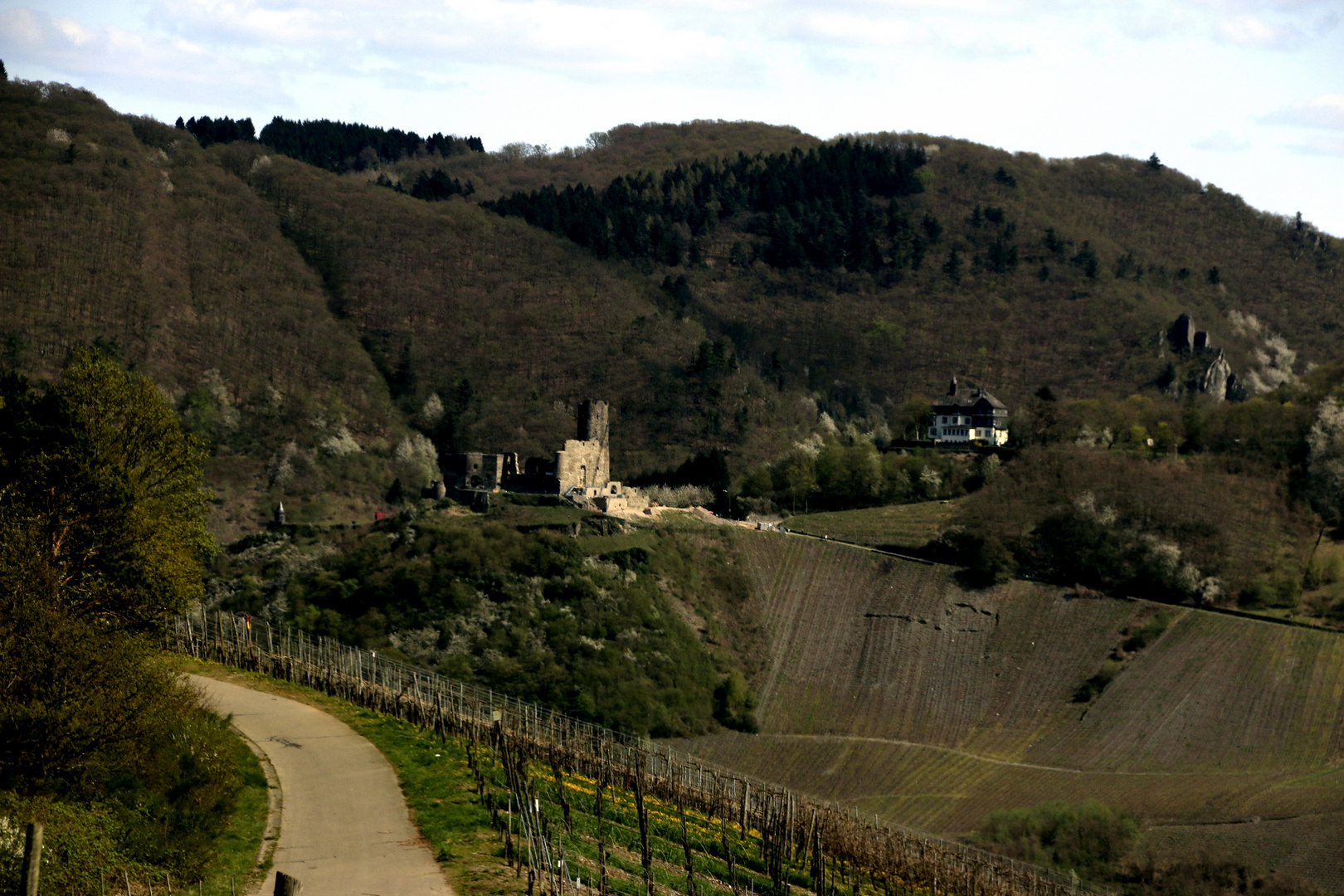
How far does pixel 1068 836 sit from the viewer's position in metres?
50.2

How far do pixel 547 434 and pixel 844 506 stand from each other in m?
33.3

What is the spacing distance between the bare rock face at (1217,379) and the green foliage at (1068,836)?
10432 cm

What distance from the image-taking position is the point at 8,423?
3350 centimetres

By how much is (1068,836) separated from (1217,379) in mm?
111916

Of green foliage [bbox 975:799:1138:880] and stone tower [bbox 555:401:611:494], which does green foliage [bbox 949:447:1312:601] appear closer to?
stone tower [bbox 555:401:611:494]

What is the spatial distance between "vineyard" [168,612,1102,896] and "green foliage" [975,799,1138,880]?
2603 millimetres

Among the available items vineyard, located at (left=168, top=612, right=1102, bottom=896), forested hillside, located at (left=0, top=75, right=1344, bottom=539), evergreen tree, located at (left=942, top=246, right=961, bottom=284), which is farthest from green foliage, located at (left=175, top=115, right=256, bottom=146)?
vineyard, located at (left=168, top=612, right=1102, bottom=896)

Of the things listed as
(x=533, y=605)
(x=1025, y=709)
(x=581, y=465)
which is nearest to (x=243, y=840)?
(x=533, y=605)

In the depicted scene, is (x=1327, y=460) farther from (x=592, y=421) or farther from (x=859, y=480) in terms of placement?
(x=592, y=421)

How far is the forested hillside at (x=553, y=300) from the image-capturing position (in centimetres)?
11950

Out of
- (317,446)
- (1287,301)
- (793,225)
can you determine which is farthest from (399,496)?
(1287,301)

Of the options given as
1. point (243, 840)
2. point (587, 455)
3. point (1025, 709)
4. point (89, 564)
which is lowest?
point (1025, 709)

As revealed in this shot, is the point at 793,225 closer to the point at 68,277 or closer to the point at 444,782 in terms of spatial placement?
the point at 68,277

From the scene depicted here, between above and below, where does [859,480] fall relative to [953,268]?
below
